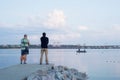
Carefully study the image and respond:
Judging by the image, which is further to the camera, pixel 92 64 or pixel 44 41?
pixel 92 64

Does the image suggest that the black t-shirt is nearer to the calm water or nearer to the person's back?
the person's back

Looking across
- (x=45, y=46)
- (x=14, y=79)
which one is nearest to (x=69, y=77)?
(x=45, y=46)

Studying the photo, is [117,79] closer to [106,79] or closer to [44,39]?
[106,79]

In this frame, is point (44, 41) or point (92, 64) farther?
point (92, 64)

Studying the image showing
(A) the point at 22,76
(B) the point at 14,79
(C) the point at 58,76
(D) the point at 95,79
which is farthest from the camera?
(D) the point at 95,79

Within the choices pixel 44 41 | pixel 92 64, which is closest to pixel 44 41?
pixel 44 41

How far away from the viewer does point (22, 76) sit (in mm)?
13633

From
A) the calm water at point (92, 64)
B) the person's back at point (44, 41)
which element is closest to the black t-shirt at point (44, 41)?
the person's back at point (44, 41)

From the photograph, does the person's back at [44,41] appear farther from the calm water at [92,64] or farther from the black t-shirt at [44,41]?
the calm water at [92,64]

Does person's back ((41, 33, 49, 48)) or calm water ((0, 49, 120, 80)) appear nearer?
person's back ((41, 33, 49, 48))

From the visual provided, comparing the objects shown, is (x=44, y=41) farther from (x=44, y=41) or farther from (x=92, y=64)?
(x=92, y=64)

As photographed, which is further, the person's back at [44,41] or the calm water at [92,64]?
the calm water at [92,64]

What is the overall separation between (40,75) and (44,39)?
136 inches

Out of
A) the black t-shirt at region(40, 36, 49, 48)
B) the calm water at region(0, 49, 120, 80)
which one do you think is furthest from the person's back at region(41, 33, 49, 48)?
the calm water at region(0, 49, 120, 80)
